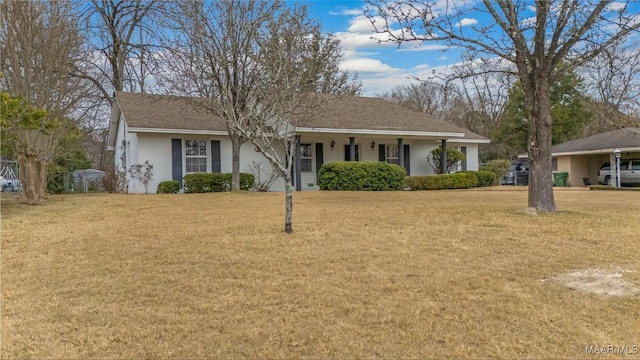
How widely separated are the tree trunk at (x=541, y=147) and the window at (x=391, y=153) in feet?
42.6

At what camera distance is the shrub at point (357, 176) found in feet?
58.1

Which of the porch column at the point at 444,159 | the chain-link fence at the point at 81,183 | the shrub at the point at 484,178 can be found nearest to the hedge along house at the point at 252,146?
the porch column at the point at 444,159

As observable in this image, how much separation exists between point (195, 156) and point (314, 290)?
15.0 metres

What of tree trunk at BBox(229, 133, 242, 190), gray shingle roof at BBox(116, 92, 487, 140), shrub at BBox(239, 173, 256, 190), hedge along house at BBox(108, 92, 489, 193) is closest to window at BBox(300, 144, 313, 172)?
hedge along house at BBox(108, 92, 489, 193)

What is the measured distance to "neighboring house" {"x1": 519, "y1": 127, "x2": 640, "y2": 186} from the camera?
24.7 metres

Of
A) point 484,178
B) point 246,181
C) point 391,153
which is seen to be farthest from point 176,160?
point 484,178

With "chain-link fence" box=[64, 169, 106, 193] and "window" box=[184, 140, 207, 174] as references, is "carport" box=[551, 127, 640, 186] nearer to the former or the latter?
"window" box=[184, 140, 207, 174]

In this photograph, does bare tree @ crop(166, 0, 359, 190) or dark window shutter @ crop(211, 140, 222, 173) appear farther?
dark window shutter @ crop(211, 140, 222, 173)

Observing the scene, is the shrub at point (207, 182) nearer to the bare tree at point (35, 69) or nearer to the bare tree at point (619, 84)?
the bare tree at point (35, 69)

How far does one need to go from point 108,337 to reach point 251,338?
1039 mm

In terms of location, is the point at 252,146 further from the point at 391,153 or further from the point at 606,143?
the point at 606,143

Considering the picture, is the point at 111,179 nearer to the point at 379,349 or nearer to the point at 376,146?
the point at 376,146

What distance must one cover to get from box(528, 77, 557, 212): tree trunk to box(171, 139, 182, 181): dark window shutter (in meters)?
12.9

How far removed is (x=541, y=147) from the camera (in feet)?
30.6
